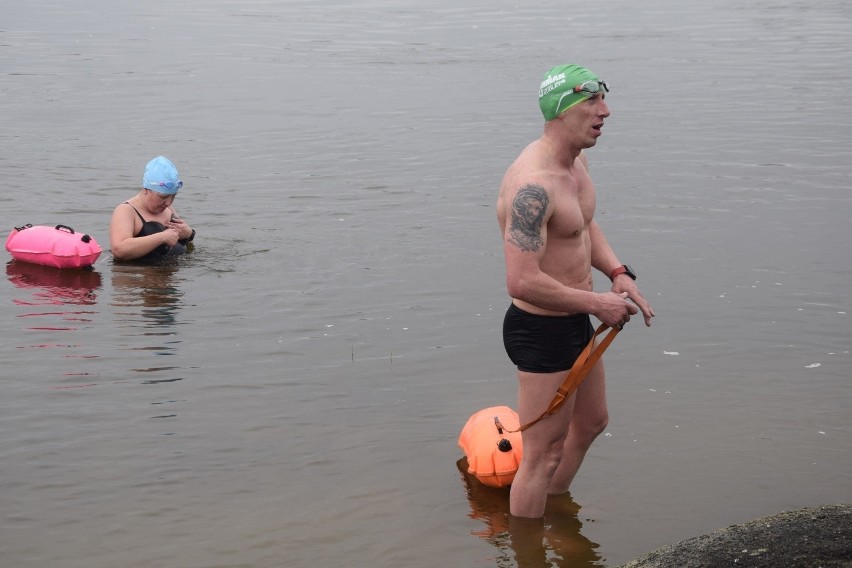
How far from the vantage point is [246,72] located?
22.0 metres

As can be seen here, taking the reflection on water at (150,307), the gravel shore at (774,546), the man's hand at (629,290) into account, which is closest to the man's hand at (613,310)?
the man's hand at (629,290)

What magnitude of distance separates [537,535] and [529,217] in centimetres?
174

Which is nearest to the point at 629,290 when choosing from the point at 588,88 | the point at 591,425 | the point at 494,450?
the point at 591,425

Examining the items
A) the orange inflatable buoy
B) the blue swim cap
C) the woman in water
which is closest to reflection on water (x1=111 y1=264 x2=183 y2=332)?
the woman in water

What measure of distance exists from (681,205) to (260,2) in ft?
79.5

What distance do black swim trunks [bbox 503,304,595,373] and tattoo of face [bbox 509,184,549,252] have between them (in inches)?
→ 16.6

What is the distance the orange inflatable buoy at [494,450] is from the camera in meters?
6.21

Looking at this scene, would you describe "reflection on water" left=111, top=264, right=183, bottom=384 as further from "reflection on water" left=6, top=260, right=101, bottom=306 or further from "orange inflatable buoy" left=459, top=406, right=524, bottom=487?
"orange inflatable buoy" left=459, top=406, right=524, bottom=487

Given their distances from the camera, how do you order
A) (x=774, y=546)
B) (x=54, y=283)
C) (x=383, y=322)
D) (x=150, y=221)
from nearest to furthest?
(x=774, y=546)
(x=383, y=322)
(x=54, y=283)
(x=150, y=221)

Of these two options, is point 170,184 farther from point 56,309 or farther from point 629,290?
point 629,290

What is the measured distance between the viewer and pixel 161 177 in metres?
10.4

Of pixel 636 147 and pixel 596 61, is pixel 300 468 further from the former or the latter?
pixel 596 61

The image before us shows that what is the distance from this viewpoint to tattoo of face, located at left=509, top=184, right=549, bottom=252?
506cm

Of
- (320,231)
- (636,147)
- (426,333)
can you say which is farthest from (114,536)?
(636,147)
